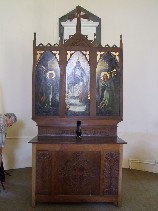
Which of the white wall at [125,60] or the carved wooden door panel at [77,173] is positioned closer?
the carved wooden door panel at [77,173]

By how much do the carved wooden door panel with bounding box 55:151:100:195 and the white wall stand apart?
6.34 ft

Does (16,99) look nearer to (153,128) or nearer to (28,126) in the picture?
(28,126)

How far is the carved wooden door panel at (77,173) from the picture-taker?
3326mm

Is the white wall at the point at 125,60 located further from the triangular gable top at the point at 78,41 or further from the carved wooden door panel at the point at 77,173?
the carved wooden door panel at the point at 77,173

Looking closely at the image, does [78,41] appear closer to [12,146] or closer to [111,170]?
[111,170]

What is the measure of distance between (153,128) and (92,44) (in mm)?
2258

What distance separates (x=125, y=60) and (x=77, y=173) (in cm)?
267

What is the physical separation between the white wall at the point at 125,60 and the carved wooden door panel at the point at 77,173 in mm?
1933

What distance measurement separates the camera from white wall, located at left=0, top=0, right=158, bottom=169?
505 centimetres

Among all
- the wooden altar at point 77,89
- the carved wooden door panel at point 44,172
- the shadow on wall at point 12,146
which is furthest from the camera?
the shadow on wall at point 12,146

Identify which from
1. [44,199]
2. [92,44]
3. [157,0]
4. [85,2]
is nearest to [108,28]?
[85,2]

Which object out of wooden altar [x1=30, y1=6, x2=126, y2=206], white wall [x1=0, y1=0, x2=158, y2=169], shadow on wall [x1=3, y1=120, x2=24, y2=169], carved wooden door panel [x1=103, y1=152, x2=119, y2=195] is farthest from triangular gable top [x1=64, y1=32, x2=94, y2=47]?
shadow on wall [x1=3, y1=120, x2=24, y2=169]

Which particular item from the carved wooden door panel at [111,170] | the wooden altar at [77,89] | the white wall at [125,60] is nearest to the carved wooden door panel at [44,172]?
the wooden altar at [77,89]

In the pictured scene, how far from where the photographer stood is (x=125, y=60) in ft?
16.9
